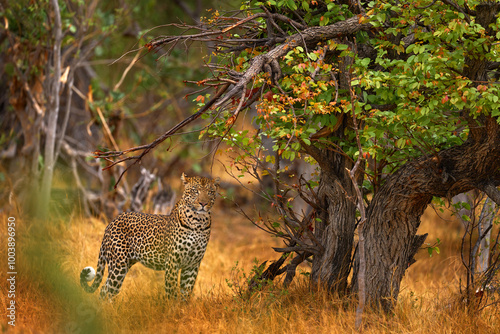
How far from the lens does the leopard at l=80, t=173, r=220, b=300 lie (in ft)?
21.3

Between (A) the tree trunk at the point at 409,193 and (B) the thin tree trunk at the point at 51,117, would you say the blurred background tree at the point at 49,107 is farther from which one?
(A) the tree trunk at the point at 409,193

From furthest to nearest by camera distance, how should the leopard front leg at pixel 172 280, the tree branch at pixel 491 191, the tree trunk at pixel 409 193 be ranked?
the leopard front leg at pixel 172 280
the tree trunk at pixel 409 193
the tree branch at pixel 491 191

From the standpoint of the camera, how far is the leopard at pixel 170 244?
6500 mm

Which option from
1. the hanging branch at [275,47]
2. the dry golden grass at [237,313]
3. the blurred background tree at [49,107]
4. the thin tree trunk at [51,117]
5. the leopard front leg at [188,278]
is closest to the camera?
the hanging branch at [275,47]

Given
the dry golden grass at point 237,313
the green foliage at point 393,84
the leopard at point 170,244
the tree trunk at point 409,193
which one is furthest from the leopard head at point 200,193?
the tree trunk at point 409,193

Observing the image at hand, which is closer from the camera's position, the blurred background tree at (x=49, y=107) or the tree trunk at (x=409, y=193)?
the tree trunk at (x=409, y=193)

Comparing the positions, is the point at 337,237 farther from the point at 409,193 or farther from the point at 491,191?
the point at 491,191

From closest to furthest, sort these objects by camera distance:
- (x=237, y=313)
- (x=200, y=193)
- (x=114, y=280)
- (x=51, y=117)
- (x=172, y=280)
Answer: (x=237, y=313)
(x=172, y=280)
(x=200, y=193)
(x=114, y=280)
(x=51, y=117)

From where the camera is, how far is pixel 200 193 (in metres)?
6.52

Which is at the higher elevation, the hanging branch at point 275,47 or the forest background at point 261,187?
the hanging branch at point 275,47

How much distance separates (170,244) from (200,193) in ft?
2.35

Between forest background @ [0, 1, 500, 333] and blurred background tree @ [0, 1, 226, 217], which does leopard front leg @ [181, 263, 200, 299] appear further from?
blurred background tree @ [0, 1, 226, 217]

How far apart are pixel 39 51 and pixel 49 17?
2.46 feet

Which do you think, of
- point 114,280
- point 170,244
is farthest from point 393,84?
point 114,280
